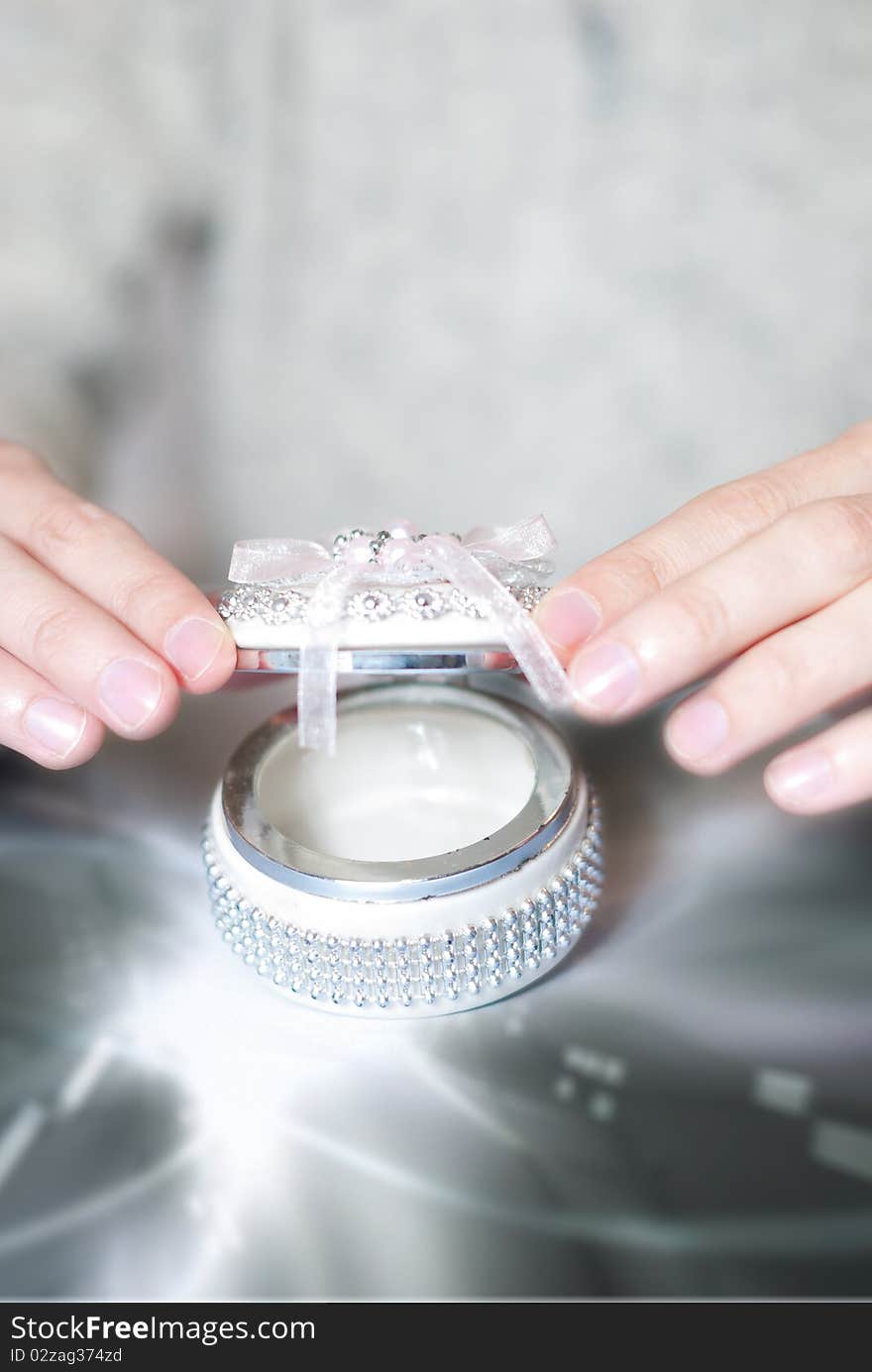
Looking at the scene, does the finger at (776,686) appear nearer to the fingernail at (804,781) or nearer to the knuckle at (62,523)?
the fingernail at (804,781)

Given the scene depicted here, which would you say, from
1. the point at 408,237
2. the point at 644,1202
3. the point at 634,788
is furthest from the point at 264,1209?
the point at 408,237

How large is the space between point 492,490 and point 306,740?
0.55 meters

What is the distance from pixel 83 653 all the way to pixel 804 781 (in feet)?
1.14

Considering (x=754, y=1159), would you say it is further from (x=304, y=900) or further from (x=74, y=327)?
(x=74, y=327)

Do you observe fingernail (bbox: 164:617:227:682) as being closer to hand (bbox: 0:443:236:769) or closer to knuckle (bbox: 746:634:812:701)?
hand (bbox: 0:443:236:769)

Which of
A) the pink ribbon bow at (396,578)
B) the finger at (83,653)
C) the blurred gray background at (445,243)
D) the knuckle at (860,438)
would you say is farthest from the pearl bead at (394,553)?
the blurred gray background at (445,243)

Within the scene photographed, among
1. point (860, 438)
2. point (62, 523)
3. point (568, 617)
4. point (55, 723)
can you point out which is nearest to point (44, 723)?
point (55, 723)

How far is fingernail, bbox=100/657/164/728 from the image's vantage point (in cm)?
44

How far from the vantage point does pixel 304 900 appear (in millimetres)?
423

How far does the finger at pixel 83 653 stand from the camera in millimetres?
443

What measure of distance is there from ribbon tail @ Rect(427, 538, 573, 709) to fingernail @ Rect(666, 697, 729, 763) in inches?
2.3
